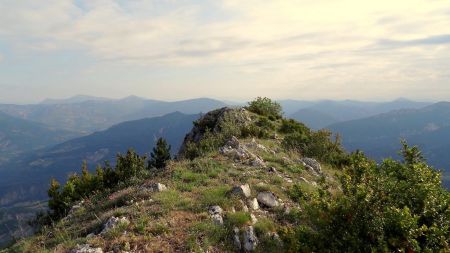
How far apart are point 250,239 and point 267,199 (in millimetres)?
3181

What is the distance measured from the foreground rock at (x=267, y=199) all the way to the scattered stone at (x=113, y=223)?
4907mm

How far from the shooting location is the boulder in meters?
11.0

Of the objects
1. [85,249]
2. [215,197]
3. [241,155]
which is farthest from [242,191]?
[241,155]

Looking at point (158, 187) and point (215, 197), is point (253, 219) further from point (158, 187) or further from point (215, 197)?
point (158, 187)

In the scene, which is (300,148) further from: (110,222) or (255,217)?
(110,222)

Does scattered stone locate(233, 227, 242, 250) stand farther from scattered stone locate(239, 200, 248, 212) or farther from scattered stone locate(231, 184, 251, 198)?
scattered stone locate(231, 184, 251, 198)

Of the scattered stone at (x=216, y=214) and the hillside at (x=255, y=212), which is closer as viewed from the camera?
the hillside at (x=255, y=212)

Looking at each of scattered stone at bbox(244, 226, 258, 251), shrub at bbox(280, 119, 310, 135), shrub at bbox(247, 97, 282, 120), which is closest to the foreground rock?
scattered stone at bbox(244, 226, 258, 251)

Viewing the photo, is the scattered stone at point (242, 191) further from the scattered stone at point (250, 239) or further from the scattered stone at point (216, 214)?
the scattered stone at point (250, 239)

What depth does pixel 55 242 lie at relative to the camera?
11.7 metres

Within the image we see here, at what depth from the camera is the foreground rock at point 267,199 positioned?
14.0 meters

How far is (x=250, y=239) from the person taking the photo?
11188 millimetres

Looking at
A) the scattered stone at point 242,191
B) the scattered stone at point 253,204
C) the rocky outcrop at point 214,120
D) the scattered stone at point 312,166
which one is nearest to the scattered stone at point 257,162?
the scattered stone at point 312,166

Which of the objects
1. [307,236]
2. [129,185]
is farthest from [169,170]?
[307,236]
